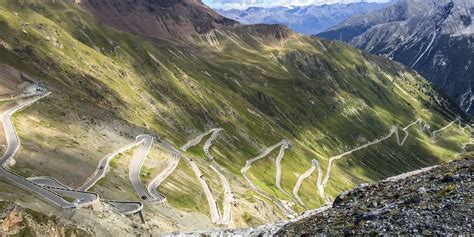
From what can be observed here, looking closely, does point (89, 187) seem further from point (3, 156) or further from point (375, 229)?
point (375, 229)

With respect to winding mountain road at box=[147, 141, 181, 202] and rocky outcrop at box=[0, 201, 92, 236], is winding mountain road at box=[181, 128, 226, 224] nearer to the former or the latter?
winding mountain road at box=[147, 141, 181, 202]

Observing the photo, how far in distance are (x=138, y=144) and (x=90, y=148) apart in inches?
1017

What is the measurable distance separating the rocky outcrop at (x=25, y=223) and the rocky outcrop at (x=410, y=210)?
35.1m

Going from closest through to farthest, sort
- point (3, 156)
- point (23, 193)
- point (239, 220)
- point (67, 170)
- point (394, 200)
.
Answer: point (394, 200)
point (23, 193)
point (3, 156)
point (67, 170)
point (239, 220)

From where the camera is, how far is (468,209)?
104ft

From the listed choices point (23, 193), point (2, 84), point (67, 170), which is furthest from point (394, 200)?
point (2, 84)

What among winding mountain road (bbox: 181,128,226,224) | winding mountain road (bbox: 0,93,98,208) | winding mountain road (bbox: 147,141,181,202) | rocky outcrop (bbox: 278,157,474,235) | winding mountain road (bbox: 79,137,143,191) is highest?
rocky outcrop (bbox: 278,157,474,235)

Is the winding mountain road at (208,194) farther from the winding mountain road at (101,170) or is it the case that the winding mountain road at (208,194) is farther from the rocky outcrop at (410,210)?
the rocky outcrop at (410,210)

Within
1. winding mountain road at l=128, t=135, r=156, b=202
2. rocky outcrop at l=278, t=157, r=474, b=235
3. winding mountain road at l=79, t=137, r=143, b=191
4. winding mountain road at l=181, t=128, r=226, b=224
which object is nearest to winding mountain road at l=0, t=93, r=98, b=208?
winding mountain road at l=79, t=137, r=143, b=191

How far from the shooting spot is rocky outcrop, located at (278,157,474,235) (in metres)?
31.6

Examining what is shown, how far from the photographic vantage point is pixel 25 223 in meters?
58.9

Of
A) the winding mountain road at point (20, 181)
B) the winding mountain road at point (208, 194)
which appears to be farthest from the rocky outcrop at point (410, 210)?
the winding mountain road at point (208, 194)

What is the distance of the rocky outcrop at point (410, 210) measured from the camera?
104 feet

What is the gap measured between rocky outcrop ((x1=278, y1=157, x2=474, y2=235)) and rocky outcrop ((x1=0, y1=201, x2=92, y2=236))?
115ft
